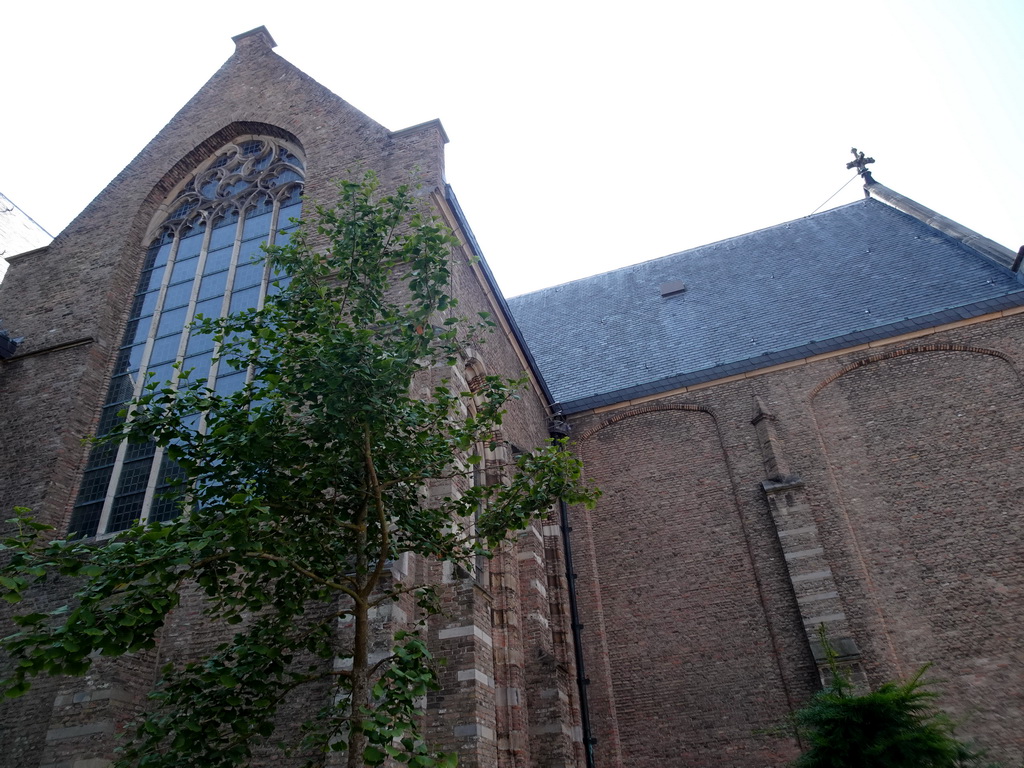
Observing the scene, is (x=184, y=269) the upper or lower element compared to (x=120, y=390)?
upper

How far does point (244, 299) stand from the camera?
11.3m

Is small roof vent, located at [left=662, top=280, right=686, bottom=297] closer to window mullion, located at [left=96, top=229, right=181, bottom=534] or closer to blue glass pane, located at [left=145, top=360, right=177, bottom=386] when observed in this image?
window mullion, located at [left=96, top=229, right=181, bottom=534]

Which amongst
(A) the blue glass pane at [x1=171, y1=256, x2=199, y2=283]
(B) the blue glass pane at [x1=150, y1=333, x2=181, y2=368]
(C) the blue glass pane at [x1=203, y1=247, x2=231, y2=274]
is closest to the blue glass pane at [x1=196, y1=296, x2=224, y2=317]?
(B) the blue glass pane at [x1=150, y1=333, x2=181, y2=368]

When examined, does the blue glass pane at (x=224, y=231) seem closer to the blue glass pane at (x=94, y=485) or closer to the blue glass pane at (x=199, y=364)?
the blue glass pane at (x=199, y=364)

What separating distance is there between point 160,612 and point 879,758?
645 cm

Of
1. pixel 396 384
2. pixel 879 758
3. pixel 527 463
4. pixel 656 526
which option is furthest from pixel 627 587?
pixel 396 384

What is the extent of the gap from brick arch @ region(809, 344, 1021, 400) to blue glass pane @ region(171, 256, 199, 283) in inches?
431

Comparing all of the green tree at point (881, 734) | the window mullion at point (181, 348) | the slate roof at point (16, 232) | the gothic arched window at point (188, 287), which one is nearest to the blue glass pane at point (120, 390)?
the gothic arched window at point (188, 287)

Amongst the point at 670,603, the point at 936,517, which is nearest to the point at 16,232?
the point at 670,603

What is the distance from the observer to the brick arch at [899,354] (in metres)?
13.7

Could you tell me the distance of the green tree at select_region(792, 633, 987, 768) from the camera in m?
7.15

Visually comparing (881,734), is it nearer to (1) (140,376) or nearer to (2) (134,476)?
(2) (134,476)

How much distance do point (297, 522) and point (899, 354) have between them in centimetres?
1217

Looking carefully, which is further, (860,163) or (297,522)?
(860,163)
